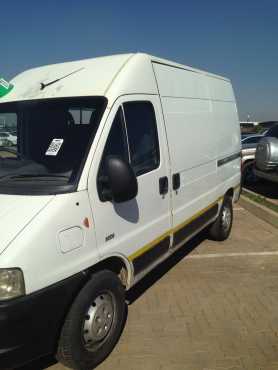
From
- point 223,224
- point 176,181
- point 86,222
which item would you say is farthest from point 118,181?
point 223,224

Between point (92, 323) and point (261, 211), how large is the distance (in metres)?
6.13

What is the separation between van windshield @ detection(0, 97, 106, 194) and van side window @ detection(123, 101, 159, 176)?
0.39m

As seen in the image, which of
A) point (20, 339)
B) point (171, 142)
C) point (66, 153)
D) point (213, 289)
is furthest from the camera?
point (213, 289)

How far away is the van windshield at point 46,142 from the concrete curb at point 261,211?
17.3 feet

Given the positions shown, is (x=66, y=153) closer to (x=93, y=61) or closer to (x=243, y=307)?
(x=93, y=61)

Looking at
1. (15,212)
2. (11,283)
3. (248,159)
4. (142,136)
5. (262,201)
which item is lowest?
(262,201)

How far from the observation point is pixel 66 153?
321 cm

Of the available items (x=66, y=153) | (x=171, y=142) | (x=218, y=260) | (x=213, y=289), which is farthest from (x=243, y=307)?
(x=66, y=153)

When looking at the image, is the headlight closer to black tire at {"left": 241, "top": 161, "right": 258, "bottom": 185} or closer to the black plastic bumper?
the black plastic bumper

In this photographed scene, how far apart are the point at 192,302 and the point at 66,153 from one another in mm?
2328

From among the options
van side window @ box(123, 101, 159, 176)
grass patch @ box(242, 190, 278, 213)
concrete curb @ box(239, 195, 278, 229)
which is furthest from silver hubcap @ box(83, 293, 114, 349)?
grass patch @ box(242, 190, 278, 213)

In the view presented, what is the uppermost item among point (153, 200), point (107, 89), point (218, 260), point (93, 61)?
point (93, 61)

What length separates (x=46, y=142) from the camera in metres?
3.42

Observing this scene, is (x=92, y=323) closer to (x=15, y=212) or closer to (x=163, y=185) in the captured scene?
(x=15, y=212)
